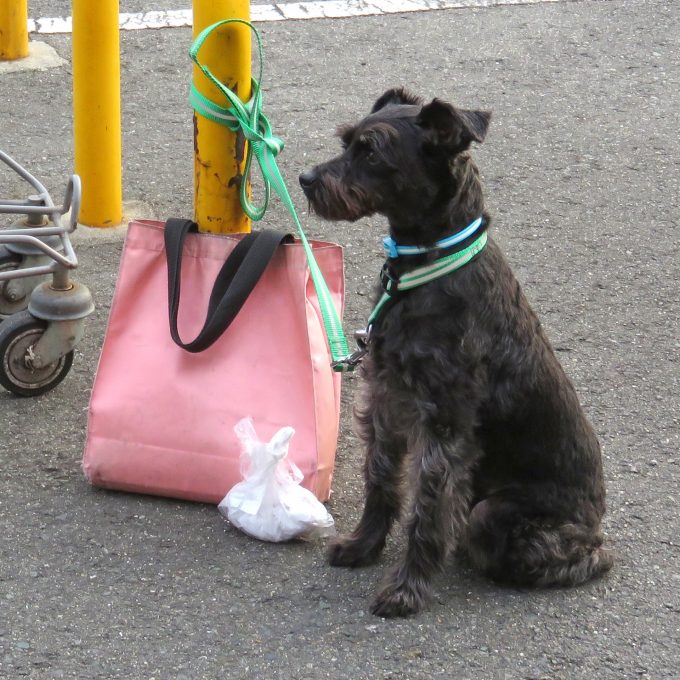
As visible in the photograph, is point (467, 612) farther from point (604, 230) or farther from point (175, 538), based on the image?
point (604, 230)

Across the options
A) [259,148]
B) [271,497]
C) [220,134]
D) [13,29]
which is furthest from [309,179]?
[13,29]

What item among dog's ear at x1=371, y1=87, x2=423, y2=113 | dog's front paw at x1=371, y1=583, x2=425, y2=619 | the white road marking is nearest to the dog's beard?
dog's ear at x1=371, y1=87, x2=423, y2=113

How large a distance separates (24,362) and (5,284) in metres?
0.45

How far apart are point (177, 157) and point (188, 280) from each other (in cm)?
279

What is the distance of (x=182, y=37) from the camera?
301 inches

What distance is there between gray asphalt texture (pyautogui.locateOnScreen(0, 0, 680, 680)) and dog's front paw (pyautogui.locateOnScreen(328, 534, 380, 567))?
3 centimetres

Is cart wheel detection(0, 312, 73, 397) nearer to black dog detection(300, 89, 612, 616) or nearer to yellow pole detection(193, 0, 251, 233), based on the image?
yellow pole detection(193, 0, 251, 233)

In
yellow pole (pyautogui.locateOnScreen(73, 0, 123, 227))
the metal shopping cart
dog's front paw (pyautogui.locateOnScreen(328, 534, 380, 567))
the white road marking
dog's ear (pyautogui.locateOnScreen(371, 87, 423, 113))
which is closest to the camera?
dog's ear (pyautogui.locateOnScreen(371, 87, 423, 113))

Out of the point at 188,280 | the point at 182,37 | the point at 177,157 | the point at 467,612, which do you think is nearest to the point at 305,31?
the point at 182,37

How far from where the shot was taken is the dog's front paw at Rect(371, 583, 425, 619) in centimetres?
312

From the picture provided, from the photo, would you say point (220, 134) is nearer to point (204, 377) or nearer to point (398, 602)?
point (204, 377)

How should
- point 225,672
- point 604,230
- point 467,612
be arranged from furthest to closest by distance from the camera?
point 604,230 < point 467,612 < point 225,672

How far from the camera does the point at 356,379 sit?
4.41 metres

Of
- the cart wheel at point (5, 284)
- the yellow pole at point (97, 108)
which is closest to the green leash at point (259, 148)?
the cart wheel at point (5, 284)
